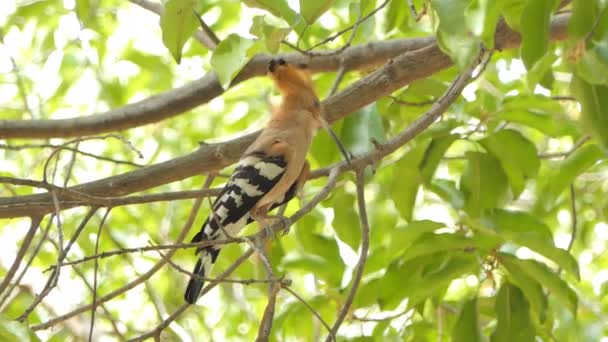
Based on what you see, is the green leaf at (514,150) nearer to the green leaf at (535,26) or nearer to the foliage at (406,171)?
the foliage at (406,171)

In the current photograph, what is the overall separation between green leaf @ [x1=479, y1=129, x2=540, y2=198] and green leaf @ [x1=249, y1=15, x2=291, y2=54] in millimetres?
751

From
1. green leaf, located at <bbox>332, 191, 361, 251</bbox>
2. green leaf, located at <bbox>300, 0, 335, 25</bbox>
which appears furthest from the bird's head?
green leaf, located at <bbox>300, 0, 335, 25</bbox>

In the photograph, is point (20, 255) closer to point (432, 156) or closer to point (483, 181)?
point (432, 156)

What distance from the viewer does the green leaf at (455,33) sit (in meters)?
1.28

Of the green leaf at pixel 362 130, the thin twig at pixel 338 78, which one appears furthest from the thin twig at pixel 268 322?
the thin twig at pixel 338 78

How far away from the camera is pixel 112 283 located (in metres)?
3.84

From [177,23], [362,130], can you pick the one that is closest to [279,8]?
[177,23]

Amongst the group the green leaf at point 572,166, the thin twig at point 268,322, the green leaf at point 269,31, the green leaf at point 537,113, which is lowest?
the thin twig at point 268,322

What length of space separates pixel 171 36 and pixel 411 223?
29.4 inches

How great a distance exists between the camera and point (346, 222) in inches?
95.3

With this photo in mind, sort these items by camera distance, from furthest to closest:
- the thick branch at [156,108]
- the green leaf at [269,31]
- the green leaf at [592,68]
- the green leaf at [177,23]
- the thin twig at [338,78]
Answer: the thin twig at [338,78] < the thick branch at [156,108] < the green leaf at [269,31] < the green leaf at [177,23] < the green leaf at [592,68]

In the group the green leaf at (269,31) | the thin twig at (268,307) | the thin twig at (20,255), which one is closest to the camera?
the thin twig at (268,307)

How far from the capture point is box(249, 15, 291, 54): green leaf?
180cm

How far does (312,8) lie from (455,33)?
1.79ft
